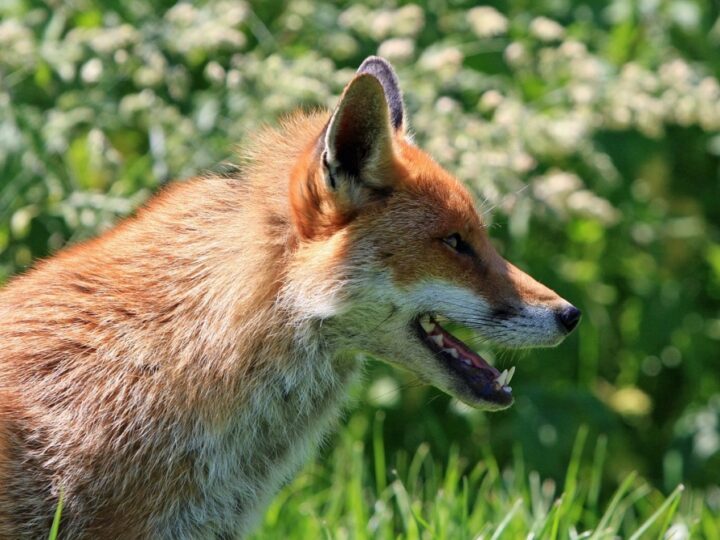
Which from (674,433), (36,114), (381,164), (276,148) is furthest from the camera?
(674,433)

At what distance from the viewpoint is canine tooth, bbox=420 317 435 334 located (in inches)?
168

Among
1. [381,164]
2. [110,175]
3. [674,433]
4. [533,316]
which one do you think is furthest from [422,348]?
[674,433]

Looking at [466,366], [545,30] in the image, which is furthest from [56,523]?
[545,30]

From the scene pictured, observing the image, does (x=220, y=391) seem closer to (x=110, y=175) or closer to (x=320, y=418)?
(x=320, y=418)

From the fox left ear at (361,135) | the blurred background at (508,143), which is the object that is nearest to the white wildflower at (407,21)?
the blurred background at (508,143)

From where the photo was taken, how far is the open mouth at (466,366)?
14.0ft

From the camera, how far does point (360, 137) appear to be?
4125 millimetres

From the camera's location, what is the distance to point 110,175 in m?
5.96

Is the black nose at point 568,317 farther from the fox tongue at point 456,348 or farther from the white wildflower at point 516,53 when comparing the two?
the white wildflower at point 516,53

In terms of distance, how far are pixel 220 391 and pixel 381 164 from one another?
3.39 feet

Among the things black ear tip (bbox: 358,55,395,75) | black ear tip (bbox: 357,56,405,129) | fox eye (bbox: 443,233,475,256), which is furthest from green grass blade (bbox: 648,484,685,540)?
black ear tip (bbox: 358,55,395,75)

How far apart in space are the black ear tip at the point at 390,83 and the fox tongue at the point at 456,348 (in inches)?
38.8

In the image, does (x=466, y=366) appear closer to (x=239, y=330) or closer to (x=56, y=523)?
(x=239, y=330)

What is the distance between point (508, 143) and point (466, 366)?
2033mm
